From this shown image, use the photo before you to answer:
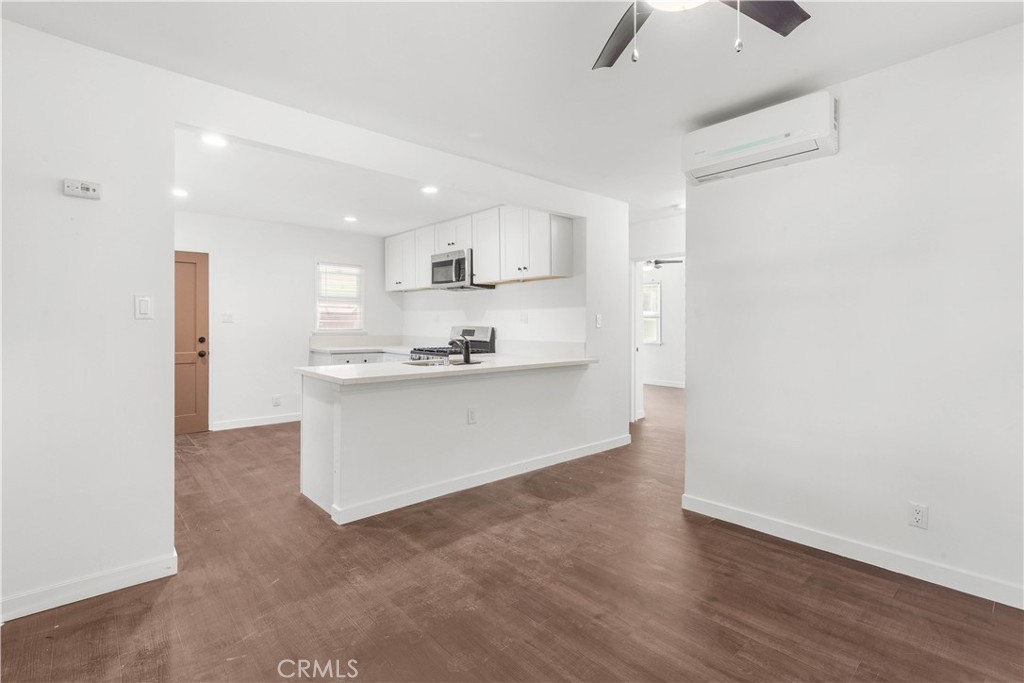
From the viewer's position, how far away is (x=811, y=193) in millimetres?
2662

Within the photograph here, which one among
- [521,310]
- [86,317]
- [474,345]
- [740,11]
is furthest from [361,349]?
[740,11]

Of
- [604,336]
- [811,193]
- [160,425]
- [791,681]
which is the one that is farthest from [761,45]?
[160,425]

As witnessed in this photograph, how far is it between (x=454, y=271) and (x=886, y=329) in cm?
381

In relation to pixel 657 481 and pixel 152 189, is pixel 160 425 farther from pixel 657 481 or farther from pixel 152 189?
pixel 657 481

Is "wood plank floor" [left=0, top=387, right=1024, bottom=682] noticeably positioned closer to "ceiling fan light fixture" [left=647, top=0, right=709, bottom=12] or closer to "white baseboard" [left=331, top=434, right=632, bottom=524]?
"white baseboard" [left=331, top=434, right=632, bottom=524]

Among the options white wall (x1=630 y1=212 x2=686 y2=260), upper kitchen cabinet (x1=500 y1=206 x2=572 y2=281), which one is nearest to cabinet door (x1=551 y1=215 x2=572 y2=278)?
upper kitchen cabinet (x1=500 y1=206 x2=572 y2=281)

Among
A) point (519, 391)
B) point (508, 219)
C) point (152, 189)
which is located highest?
point (508, 219)

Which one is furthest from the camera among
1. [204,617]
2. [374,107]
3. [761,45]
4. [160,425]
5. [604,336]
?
[604,336]

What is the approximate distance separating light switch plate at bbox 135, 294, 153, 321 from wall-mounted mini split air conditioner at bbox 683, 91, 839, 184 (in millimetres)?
3012

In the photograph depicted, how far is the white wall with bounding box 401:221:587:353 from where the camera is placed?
180 inches

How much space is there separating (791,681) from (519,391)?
261cm

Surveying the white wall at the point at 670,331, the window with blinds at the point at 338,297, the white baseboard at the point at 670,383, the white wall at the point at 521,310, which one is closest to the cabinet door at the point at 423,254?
the white wall at the point at 521,310

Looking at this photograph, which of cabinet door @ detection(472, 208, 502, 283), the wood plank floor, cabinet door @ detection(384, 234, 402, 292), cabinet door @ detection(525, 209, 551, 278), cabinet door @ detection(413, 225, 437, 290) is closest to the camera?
the wood plank floor

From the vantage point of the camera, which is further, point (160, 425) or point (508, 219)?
point (508, 219)
